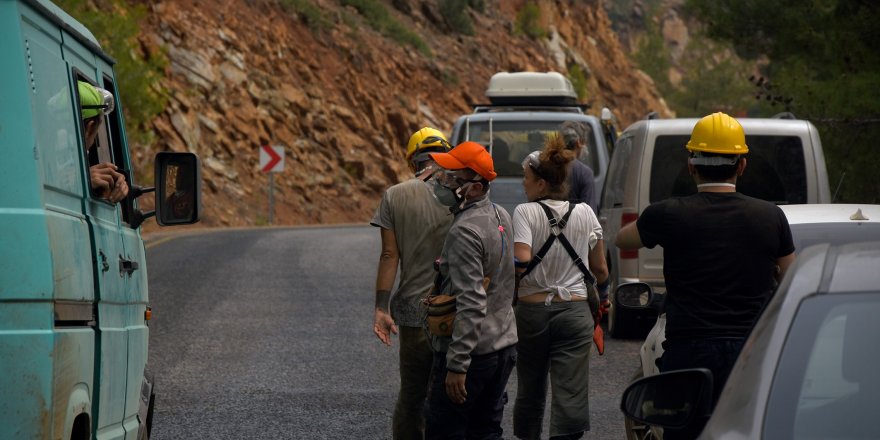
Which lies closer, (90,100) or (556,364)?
(90,100)

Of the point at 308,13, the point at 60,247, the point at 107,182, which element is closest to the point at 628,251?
the point at 107,182

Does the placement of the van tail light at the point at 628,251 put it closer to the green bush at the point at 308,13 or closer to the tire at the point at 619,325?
the tire at the point at 619,325

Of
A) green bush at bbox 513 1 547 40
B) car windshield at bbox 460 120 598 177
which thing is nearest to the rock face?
green bush at bbox 513 1 547 40

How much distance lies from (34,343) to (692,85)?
9599 cm

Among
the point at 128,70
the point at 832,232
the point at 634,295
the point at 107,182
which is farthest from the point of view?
the point at 128,70

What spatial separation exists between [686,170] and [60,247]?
27.2ft

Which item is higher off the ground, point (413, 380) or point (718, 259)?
point (718, 259)

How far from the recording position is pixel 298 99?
42062 millimetres

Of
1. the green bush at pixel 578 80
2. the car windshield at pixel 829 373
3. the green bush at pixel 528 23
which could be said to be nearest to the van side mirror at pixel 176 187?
the car windshield at pixel 829 373

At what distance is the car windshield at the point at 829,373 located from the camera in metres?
2.99

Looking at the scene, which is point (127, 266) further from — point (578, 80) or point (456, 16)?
point (578, 80)

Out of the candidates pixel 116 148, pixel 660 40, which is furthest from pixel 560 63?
pixel 116 148

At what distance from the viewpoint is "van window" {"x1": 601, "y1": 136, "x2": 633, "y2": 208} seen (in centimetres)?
1233

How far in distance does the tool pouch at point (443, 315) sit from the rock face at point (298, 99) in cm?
2820
